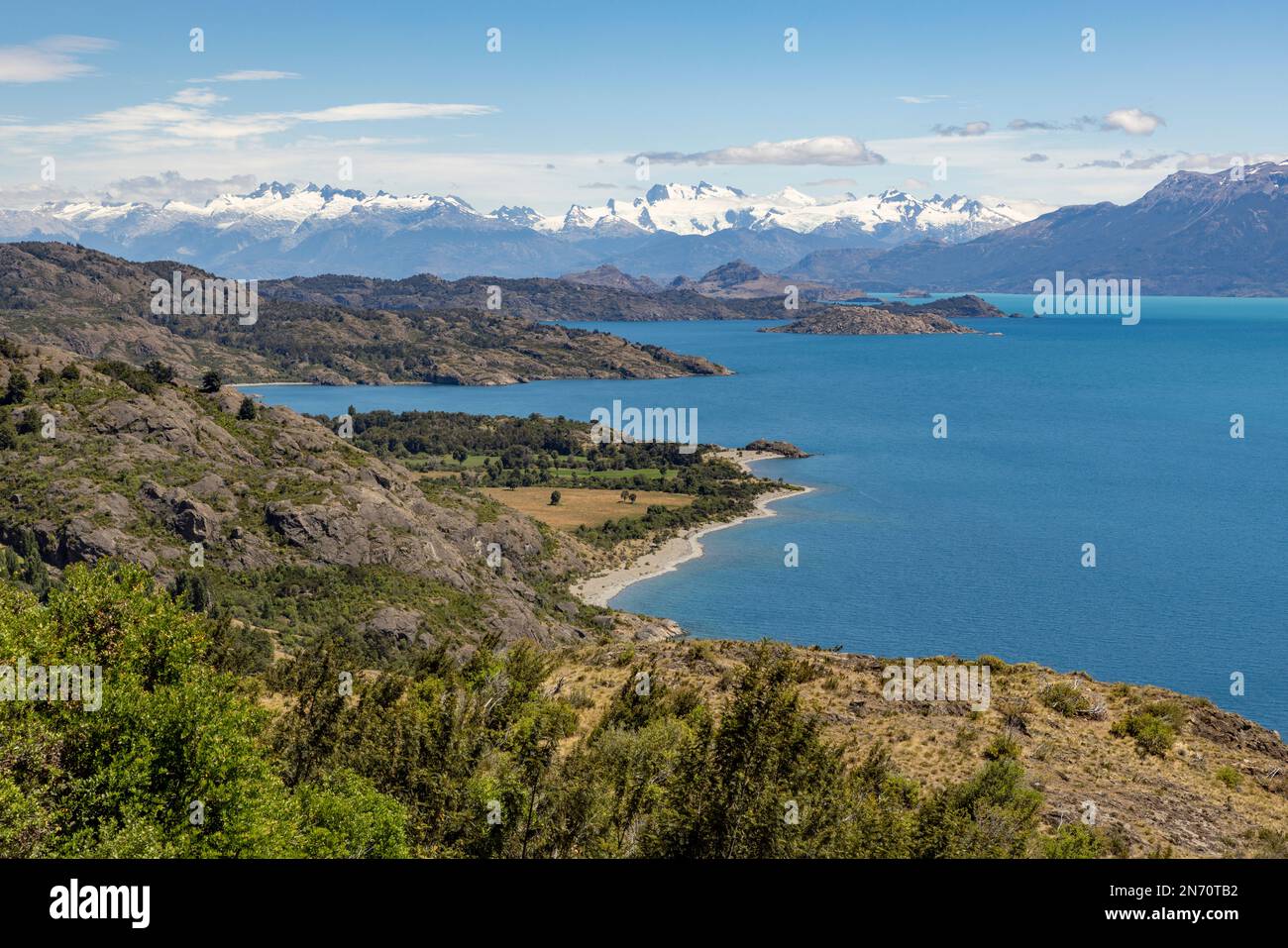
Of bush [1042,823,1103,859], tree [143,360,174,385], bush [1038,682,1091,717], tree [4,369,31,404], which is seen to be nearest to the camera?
bush [1042,823,1103,859]

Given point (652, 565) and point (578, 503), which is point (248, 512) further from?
point (578, 503)

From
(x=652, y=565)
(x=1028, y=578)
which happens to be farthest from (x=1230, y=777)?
(x=652, y=565)

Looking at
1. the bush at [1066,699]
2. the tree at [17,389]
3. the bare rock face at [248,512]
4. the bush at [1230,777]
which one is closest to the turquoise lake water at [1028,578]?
the bare rock face at [248,512]

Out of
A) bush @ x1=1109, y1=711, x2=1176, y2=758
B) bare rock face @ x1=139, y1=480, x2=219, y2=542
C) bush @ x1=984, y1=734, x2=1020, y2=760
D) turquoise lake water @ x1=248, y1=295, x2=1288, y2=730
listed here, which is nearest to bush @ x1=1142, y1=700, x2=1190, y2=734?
bush @ x1=1109, y1=711, x2=1176, y2=758

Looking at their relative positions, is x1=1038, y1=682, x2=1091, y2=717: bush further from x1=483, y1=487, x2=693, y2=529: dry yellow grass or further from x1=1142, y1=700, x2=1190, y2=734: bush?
x1=483, y1=487, x2=693, y2=529: dry yellow grass
